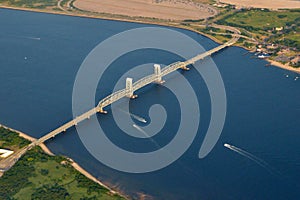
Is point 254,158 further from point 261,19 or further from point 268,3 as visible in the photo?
point 268,3

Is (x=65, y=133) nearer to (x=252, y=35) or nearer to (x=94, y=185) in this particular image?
(x=94, y=185)

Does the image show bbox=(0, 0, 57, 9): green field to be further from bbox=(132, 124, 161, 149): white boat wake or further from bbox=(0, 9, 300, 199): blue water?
bbox=(132, 124, 161, 149): white boat wake

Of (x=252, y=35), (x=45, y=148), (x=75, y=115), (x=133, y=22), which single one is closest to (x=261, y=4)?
(x=252, y=35)

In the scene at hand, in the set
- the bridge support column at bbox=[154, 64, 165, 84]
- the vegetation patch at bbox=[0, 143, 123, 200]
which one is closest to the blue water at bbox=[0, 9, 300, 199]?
the bridge support column at bbox=[154, 64, 165, 84]

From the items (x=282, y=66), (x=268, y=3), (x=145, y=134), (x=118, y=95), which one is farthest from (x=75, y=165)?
(x=268, y=3)

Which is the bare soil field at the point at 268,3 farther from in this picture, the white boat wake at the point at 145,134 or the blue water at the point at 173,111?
the white boat wake at the point at 145,134

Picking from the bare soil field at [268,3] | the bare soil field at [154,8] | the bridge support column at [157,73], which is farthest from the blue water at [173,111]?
the bare soil field at [268,3]
